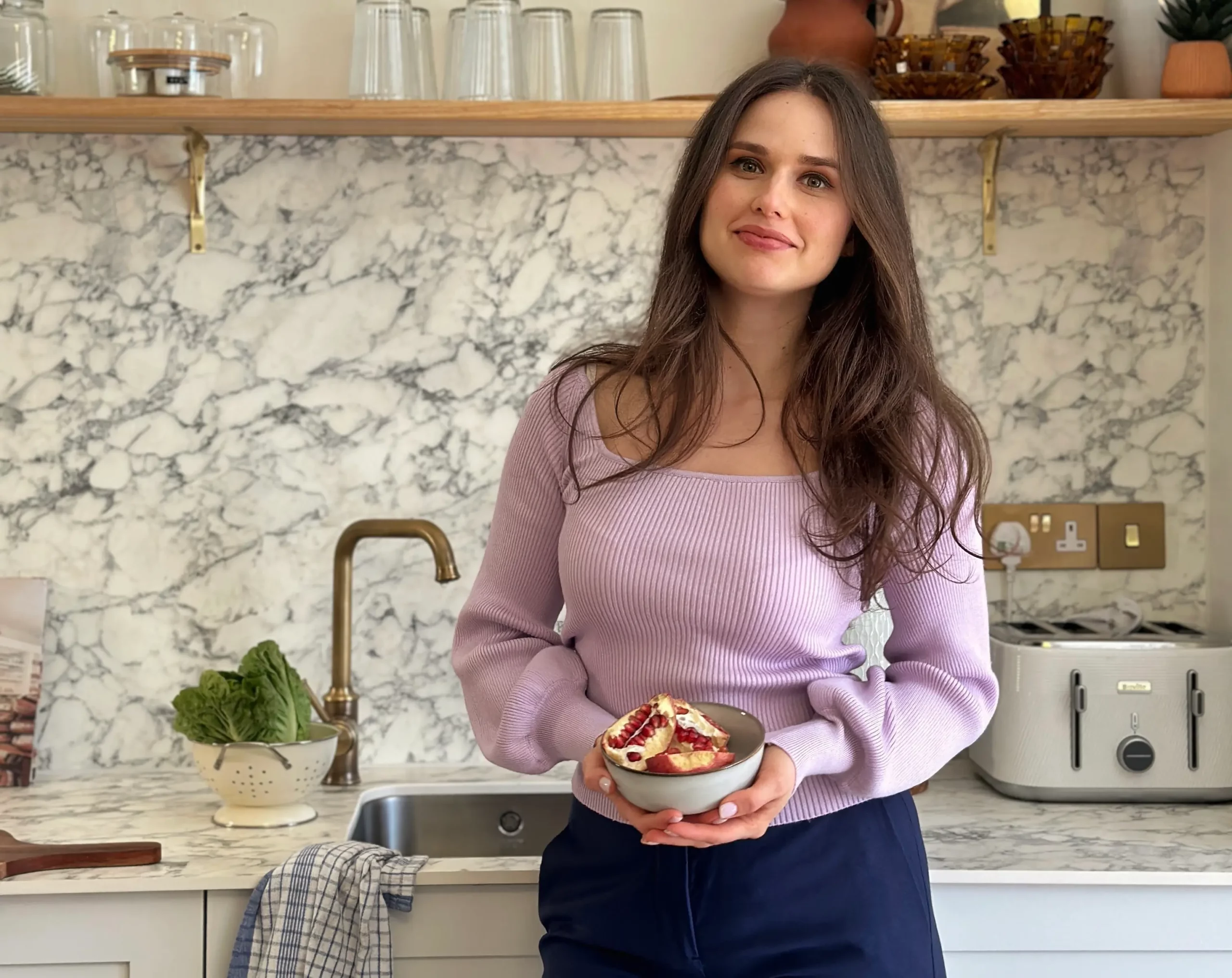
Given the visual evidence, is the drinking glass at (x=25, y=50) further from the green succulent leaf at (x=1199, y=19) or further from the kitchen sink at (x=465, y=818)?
the green succulent leaf at (x=1199, y=19)

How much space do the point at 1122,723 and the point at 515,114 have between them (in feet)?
3.57

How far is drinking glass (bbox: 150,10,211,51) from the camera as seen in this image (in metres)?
1.81

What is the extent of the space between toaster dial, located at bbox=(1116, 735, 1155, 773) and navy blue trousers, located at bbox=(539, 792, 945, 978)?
0.55 metres

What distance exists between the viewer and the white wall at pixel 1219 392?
6.32 feet

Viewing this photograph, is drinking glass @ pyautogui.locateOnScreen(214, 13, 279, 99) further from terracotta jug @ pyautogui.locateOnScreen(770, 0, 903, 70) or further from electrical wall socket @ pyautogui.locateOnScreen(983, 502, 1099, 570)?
electrical wall socket @ pyautogui.locateOnScreen(983, 502, 1099, 570)

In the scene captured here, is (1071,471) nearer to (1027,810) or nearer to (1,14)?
(1027,810)

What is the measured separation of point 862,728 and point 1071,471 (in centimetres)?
90

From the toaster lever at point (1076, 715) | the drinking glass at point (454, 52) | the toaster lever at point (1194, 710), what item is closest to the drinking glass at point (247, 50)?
the drinking glass at point (454, 52)

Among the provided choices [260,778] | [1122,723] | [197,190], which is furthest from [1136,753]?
[197,190]

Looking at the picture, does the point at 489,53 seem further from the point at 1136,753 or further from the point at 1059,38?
the point at 1136,753

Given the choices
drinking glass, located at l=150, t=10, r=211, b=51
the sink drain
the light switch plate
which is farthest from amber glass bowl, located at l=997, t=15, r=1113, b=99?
the sink drain

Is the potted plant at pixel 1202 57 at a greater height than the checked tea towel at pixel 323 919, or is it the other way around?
the potted plant at pixel 1202 57

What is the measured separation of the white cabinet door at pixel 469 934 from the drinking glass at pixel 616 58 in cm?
101

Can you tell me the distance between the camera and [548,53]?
6.04 feet
